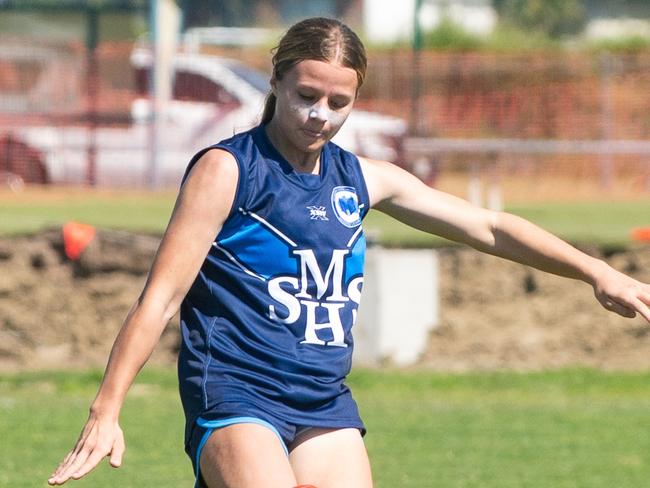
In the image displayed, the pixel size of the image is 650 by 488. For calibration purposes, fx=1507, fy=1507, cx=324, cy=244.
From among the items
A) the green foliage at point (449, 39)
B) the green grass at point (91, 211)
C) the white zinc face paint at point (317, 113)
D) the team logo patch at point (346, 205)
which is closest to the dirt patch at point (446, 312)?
the green grass at point (91, 211)

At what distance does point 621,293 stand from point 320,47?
106 cm

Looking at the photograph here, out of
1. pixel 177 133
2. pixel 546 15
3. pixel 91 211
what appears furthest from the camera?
pixel 546 15

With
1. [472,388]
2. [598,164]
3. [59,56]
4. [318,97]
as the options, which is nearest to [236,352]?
[318,97]

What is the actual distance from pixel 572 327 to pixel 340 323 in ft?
30.9

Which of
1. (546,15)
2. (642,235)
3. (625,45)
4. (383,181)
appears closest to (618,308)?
(383,181)

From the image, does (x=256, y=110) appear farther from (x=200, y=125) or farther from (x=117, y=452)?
(x=117, y=452)

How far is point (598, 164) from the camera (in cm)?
2384

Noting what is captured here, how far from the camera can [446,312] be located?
13.1 meters

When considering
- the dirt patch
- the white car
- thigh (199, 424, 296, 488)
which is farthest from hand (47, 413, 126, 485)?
the white car

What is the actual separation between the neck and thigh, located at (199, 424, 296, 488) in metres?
0.72

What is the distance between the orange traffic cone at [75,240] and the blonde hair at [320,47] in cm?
916

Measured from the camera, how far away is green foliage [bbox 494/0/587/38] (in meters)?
48.1

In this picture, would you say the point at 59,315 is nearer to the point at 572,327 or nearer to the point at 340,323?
the point at 572,327

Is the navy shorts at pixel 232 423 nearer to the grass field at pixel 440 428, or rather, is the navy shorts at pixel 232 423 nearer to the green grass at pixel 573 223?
the grass field at pixel 440 428
